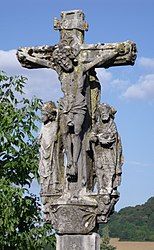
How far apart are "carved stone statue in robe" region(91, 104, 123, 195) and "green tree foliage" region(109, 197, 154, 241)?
86.5 m

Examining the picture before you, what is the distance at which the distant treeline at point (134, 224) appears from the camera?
103262 mm

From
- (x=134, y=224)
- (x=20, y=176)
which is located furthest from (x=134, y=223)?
(x=20, y=176)

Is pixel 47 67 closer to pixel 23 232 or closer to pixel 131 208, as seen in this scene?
pixel 23 232

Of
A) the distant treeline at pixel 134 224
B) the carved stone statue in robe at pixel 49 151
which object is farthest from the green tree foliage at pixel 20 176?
the distant treeline at pixel 134 224

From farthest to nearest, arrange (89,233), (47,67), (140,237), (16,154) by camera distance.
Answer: (140,237), (16,154), (47,67), (89,233)

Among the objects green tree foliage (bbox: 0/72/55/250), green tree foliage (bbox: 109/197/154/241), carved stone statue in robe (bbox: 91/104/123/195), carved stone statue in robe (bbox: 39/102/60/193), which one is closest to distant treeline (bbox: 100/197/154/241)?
green tree foliage (bbox: 109/197/154/241)

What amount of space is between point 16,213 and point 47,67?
13.3m

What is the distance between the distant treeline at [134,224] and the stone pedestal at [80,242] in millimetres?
86513

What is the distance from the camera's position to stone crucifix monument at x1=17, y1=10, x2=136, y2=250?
335 inches

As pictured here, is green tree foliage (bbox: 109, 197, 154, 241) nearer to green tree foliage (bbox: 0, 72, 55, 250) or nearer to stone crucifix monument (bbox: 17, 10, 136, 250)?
green tree foliage (bbox: 0, 72, 55, 250)

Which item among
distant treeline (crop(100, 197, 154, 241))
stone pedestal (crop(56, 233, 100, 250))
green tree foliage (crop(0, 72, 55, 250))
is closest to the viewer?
stone pedestal (crop(56, 233, 100, 250))

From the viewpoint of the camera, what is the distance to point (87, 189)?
28.4 feet

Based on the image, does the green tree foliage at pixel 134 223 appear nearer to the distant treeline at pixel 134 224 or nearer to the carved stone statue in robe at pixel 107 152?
the distant treeline at pixel 134 224

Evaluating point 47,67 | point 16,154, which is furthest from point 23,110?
point 47,67
